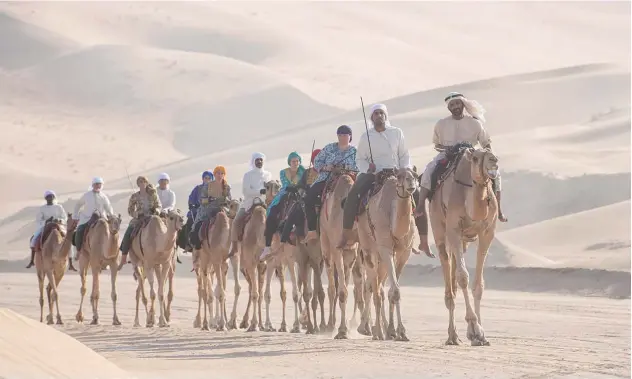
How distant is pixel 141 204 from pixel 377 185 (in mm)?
8154

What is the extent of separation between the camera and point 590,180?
6278 cm

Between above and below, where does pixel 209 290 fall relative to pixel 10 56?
below

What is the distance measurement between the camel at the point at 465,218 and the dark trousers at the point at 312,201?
9.16 feet

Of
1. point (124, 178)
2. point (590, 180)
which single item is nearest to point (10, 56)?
point (124, 178)

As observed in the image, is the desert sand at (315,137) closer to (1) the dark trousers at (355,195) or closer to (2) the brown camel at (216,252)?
(2) the brown camel at (216,252)

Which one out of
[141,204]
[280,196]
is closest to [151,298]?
[141,204]

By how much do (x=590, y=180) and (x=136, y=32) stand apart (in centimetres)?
9934

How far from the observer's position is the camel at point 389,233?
18500mm

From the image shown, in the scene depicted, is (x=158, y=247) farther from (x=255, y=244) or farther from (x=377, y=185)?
(x=377, y=185)

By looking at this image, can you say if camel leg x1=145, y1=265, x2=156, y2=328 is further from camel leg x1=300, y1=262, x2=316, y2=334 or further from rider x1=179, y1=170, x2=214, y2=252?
camel leg x1=300, y1=262, x2=316, y2=334

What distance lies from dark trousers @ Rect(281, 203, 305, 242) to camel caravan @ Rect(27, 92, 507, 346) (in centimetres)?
2

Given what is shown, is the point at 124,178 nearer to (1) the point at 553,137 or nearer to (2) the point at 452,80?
(1) the point at 553,137

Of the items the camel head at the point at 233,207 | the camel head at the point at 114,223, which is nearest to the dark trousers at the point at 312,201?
the camel head at the point at 233,207

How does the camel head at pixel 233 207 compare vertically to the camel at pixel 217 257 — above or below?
above
